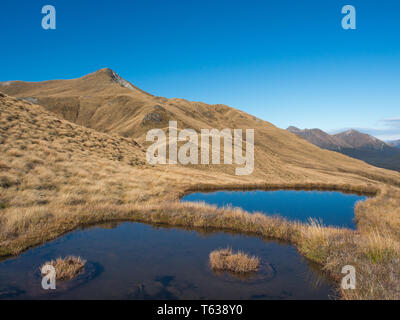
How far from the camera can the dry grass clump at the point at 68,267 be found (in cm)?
869

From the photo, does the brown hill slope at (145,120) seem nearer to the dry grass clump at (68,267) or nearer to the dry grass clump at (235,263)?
the dry grass clump at (235,263)

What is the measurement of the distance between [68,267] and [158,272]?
3356 millimetres

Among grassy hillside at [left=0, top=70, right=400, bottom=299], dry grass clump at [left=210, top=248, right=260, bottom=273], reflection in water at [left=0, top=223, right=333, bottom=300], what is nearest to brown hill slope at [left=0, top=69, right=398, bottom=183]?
grassy hillside at [left=0, top=70, right=400, bottom=299]

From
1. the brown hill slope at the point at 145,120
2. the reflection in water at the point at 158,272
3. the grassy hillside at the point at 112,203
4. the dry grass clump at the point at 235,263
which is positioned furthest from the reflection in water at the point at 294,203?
the brown hill slope at the point at 145,120

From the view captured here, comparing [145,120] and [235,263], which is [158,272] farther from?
[145,120]

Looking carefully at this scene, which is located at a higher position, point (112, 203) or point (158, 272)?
point (112, 203)

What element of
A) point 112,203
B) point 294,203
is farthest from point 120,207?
point 294,203

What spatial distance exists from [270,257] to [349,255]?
129 inches

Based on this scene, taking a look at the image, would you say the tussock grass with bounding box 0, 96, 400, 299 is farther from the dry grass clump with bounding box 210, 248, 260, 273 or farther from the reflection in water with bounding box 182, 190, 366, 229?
the dry grass clump with bounding box 210, 248, 260, 273

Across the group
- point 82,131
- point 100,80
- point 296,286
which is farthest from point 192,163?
point 100,80

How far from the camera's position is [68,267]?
29.7 ft

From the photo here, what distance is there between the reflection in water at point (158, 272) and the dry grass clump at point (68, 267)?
11.5 inches

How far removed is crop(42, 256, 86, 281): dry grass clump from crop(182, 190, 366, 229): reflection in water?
13.2m

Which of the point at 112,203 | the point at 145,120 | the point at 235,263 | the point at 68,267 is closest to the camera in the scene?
the point at 68,267
